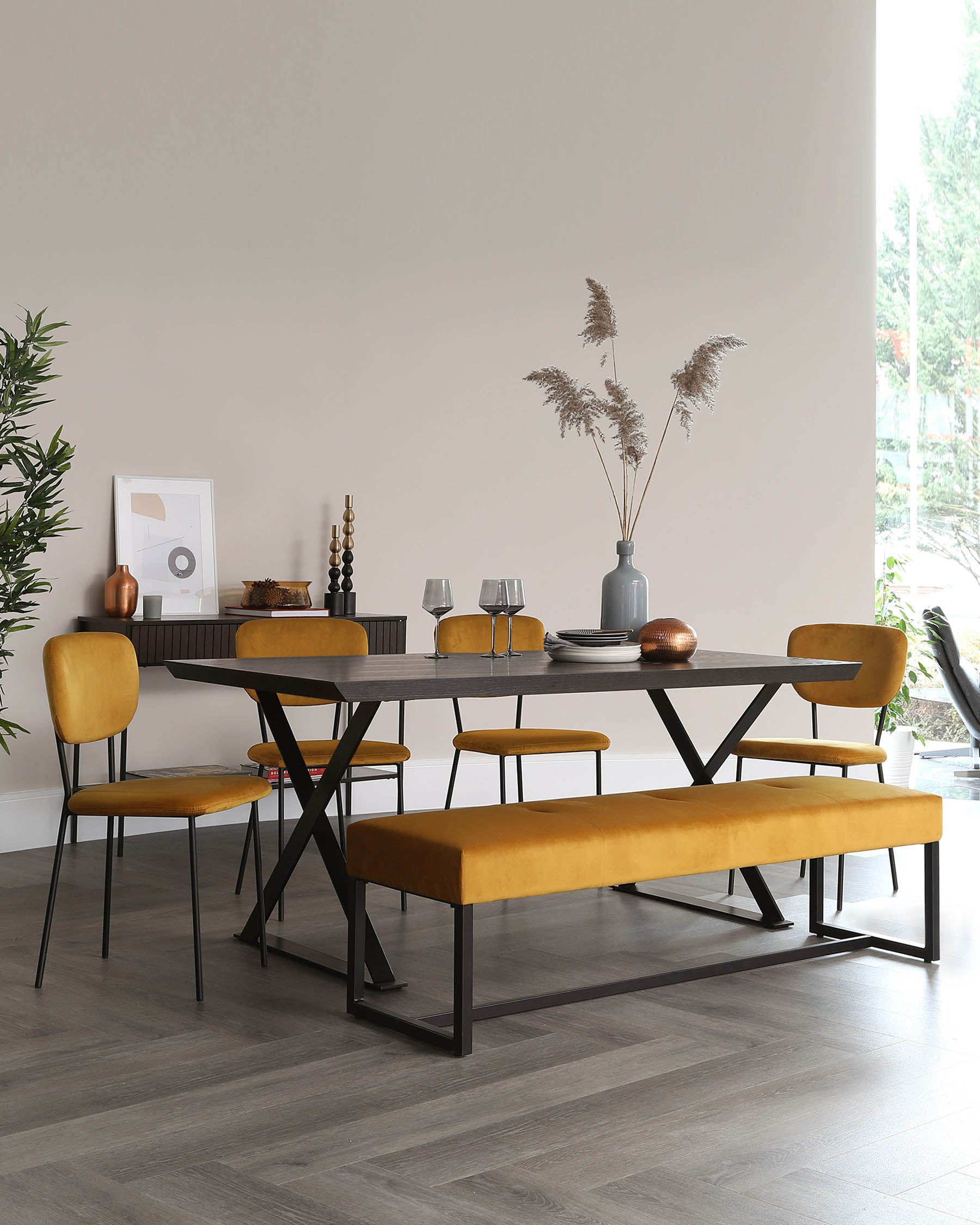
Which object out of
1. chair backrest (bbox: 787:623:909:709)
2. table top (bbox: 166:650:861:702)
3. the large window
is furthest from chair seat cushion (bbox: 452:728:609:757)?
the large window

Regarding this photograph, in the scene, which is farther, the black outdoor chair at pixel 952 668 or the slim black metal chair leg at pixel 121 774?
the black outdoor chair at pixel 952 668

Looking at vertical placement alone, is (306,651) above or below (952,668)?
above

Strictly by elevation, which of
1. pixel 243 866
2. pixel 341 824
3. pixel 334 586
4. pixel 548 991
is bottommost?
pixel 548 991

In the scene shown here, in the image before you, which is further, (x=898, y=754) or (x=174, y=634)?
(x=898, y=754)

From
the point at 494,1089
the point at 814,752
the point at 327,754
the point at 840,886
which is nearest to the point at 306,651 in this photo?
the point at 327,754

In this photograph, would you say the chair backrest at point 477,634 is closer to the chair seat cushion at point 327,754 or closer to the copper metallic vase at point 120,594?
the chair seat cushion at point 327,754

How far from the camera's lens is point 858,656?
4684mm

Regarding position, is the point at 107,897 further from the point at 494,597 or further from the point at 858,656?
the point at 858,656

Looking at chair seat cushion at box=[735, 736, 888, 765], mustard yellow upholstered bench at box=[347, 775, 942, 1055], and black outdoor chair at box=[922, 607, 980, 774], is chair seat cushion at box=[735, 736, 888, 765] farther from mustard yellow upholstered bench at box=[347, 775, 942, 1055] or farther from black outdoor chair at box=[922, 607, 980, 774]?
black outdoor chair at box=[922, 607, 980, 774]

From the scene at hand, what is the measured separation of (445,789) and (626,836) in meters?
2.75

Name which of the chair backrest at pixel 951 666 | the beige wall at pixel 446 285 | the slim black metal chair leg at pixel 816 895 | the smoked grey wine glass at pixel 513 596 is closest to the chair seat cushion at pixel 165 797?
the smoked grey wine glass at pixel 513 596

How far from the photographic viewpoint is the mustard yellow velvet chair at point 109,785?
3268 millimetres

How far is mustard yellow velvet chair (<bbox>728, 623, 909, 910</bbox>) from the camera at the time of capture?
4383 millimetres

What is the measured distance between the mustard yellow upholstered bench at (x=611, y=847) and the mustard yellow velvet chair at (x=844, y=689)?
1.95 ft
